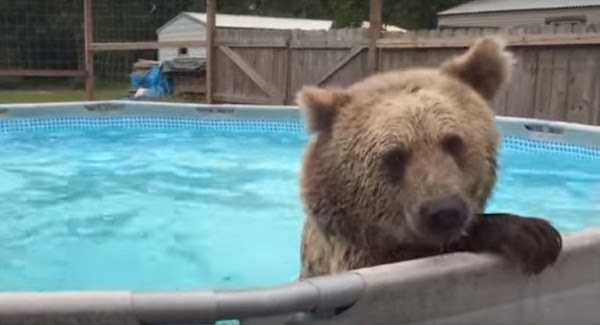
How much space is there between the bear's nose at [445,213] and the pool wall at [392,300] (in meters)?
0.09

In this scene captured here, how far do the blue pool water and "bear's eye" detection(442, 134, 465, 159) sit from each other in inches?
90.2

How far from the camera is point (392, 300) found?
184 centimetres

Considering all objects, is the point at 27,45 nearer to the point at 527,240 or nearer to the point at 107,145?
the point at 107,145

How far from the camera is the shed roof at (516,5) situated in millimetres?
20917

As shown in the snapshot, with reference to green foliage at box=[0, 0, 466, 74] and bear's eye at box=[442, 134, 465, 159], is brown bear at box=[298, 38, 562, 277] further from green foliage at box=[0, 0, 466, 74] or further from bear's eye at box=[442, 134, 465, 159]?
green foliage at box=[0, 0, 466, 74]

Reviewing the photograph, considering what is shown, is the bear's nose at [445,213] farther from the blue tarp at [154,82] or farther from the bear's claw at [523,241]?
the blue tarp at [154,82]

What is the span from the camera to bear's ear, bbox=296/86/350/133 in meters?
2.38

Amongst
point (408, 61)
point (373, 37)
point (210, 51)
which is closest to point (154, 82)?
point (210, 51)

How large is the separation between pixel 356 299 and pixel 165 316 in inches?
17.9

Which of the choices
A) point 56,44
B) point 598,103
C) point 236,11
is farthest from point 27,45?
point 236,11

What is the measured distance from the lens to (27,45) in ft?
65.4

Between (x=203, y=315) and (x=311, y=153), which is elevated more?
(x=311, y=153)

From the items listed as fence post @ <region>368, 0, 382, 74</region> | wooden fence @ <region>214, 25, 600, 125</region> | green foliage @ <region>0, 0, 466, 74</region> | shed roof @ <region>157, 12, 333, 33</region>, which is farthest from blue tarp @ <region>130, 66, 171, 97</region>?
fence post @ <region>368, 0, 382, 74</region>

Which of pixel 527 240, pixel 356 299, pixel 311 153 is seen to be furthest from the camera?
pixel 311 153
